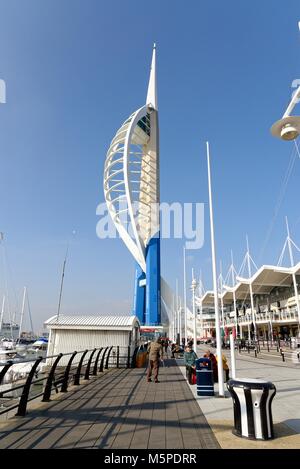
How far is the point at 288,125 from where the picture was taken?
6.36 metres

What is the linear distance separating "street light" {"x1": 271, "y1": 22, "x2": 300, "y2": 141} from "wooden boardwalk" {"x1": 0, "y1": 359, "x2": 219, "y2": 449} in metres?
5.61

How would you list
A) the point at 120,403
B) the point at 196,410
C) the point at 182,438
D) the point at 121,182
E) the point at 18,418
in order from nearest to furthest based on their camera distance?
the point at 182,438 < the point at 18,418 < the point at 196,410 < the point at 120,403 < the point at 121,182

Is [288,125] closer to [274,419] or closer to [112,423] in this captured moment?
[274,419]

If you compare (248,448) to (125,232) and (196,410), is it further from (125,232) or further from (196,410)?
(125,232)

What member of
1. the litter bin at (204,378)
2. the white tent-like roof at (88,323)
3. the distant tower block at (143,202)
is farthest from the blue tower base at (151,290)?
the litter bin at (204,378)

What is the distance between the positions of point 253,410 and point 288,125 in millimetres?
5174

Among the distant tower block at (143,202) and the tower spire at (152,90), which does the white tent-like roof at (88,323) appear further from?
the tower spire at (152,90)

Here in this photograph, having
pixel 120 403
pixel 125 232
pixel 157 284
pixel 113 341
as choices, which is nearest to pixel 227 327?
pixel 157 284

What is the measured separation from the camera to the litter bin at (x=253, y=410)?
5.06 metres

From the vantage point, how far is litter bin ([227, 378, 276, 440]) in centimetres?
506

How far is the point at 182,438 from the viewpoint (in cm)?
497

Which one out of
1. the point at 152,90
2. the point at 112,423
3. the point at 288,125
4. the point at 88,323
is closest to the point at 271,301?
the point at 152,90

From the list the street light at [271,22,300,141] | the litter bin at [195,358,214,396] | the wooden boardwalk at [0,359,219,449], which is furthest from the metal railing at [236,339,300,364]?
the street light at [271,22,300,141]

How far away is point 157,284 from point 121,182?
15112 mm
